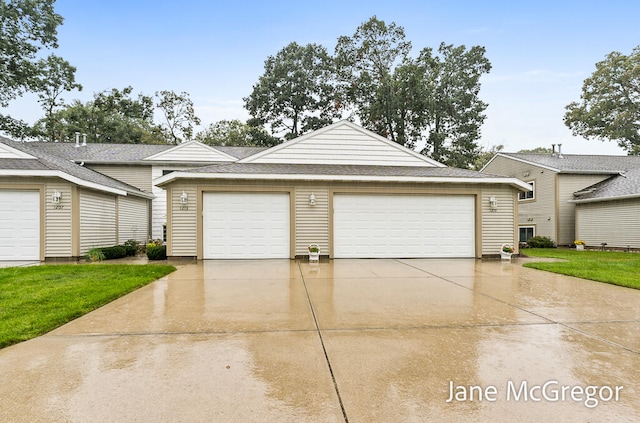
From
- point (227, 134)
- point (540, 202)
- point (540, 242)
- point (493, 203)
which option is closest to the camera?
point (493, 203)

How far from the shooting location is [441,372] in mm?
2455

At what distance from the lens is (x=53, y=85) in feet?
84.8

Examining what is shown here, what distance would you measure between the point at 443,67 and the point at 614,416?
93.1 feet

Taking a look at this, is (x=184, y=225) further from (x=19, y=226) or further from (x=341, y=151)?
(x=341, y=151)

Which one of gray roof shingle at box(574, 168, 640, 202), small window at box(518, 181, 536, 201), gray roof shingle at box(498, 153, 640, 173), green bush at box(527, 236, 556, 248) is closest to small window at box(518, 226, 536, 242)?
green bush at box(527, 236, 556, 248)

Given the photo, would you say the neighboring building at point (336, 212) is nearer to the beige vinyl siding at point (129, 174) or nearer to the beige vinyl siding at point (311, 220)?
the beige vinyl siding at point (311, 220)

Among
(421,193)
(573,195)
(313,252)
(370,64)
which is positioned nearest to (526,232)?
(573,195)

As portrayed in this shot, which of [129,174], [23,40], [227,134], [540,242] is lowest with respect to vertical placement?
[540,242]

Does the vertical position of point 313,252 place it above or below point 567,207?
below

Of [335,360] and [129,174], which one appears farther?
[129,174]

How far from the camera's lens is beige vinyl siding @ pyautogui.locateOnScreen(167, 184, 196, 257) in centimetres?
959

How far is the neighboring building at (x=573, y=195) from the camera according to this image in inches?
577

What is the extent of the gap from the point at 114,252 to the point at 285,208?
233 inches

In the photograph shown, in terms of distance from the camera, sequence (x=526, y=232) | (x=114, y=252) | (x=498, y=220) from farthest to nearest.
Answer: (x=526, y=232), (x=114, y=252), (x=498, y=220)
